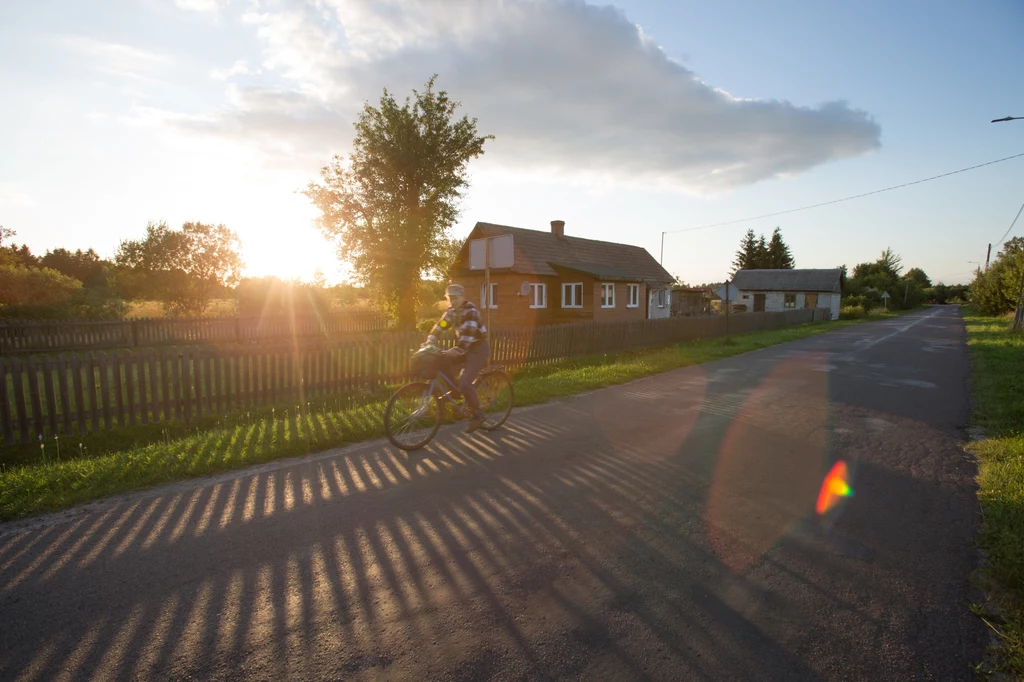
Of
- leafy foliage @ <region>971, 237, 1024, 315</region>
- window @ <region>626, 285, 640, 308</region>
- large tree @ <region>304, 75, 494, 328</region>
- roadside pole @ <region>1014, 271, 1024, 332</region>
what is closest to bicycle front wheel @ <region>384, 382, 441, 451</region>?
large tree @ <region>304, 75, 494, 328</region>

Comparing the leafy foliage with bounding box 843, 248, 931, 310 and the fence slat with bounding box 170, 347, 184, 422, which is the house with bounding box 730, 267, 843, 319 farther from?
the fence slat with bounding box 170, 347, 184, 422

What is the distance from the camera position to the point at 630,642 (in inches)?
108

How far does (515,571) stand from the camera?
3.44 m

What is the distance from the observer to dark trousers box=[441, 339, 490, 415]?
259 inches

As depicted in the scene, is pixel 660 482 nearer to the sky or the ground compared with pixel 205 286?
nearer to the ground

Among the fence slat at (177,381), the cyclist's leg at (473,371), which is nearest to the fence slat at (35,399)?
the fence slat at (177,381)

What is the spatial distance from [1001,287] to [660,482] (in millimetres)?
54390

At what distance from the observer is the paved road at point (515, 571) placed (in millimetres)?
2635

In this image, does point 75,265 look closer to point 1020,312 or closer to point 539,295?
point 539,295

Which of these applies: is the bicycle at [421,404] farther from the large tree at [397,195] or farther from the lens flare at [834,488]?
the large tree at [397,195]

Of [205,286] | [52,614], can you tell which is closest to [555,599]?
[52,614]

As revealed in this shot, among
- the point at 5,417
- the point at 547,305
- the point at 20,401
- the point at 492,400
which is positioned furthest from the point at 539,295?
the point at 5,417

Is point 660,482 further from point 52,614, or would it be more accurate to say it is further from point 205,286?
point 205,286

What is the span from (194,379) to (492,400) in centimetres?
493
